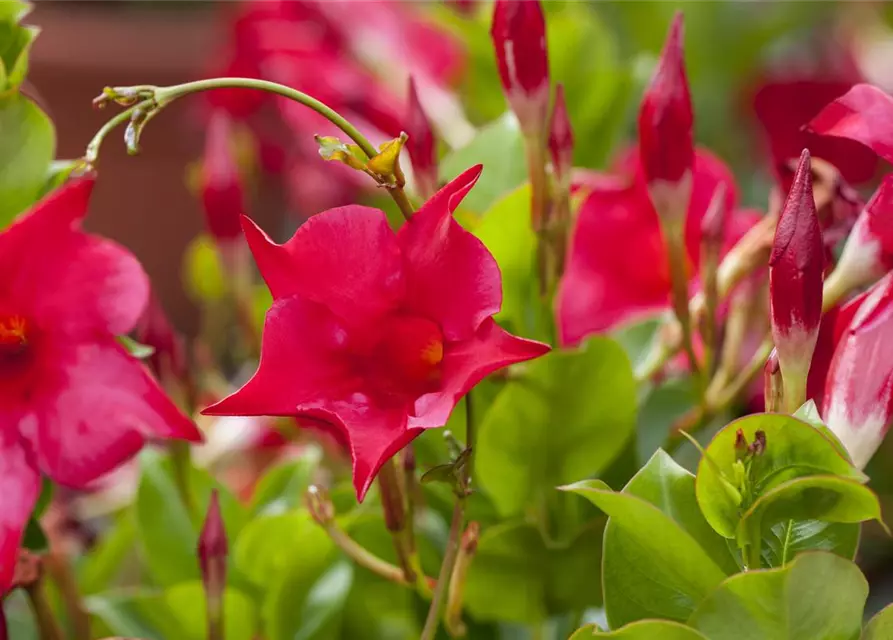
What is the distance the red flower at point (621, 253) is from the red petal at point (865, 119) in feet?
0.54

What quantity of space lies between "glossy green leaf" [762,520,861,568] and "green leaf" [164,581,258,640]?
22 centimetres

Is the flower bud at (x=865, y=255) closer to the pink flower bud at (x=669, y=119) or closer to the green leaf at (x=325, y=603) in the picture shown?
the pink flower bud at (x=669, y=119)

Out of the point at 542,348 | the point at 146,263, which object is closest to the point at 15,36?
the point at 542,348

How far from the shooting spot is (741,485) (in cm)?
29

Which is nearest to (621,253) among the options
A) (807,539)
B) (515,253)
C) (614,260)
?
(614,260)

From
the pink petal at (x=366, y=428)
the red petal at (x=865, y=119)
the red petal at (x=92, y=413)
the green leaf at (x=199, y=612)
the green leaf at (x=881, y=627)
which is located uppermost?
the red petal at (x=865, y=119)

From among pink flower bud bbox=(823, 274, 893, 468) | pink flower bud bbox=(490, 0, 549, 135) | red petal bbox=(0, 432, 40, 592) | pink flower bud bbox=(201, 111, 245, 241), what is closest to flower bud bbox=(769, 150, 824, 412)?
pink flower bud bbox=(823, 274, 893, 468)

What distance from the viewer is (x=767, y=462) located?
0.94 feet

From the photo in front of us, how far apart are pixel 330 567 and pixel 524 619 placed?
0.28 ft

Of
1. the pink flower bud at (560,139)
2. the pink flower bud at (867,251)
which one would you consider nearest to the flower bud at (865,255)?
the pink flower bud at (867,251)

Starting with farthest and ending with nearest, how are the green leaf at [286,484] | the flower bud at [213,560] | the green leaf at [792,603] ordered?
the green leaf at [286,484], the flower bud at [213,560], the green leaf at [792,603]

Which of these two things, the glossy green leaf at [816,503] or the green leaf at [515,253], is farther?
the green leaf at [515,253]

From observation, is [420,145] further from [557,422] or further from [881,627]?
[881,627]

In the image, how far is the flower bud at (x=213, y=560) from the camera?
37 cm
